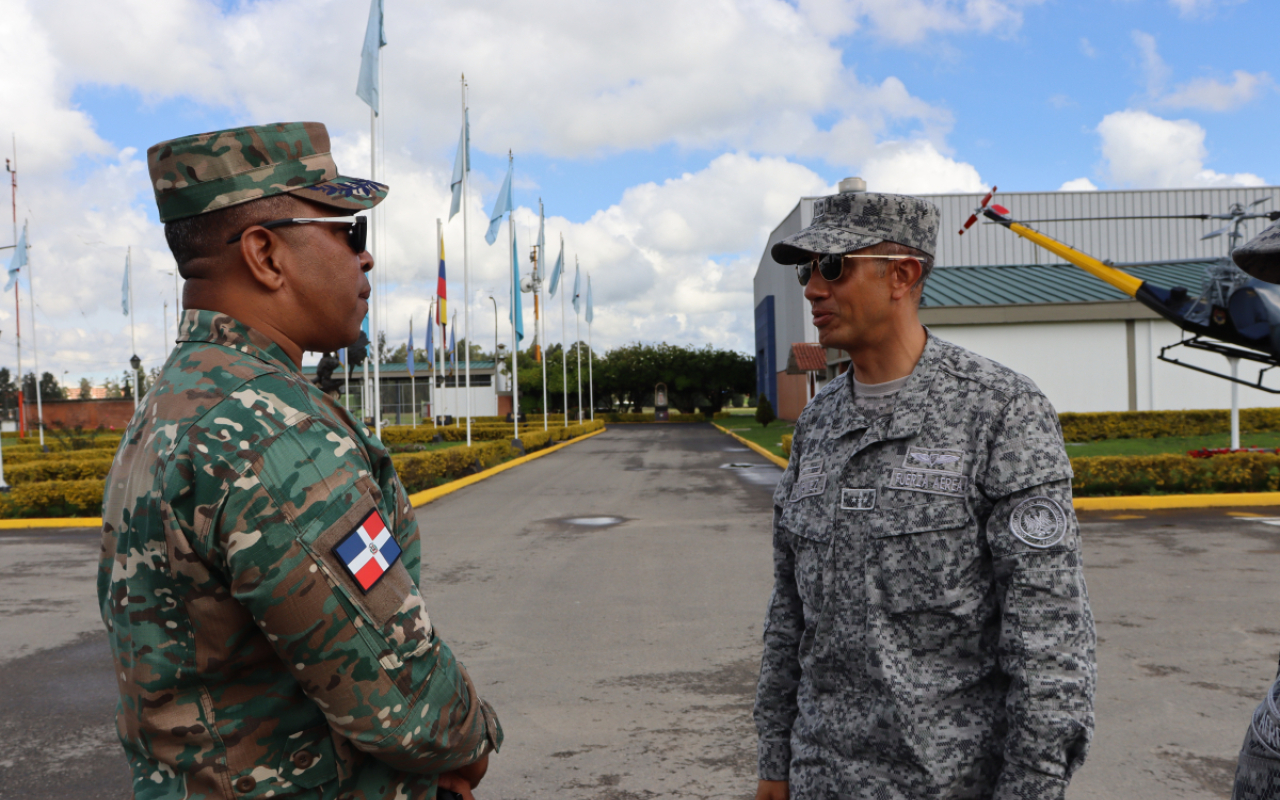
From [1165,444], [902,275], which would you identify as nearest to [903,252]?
[902,275]

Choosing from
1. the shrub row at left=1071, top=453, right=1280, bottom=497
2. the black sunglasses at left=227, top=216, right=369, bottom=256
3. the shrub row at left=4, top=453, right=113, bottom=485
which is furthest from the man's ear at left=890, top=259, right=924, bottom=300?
the shrub row at left=4, top=453, right=113, bottom=485

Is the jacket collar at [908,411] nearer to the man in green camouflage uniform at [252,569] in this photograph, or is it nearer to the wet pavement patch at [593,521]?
the man in green camouflage uniform at [252,569]

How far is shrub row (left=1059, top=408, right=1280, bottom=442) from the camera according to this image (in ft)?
78.3

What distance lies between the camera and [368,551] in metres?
1.33

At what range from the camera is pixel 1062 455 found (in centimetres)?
179

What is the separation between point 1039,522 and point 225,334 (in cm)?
157

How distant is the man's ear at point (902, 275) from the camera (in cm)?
207

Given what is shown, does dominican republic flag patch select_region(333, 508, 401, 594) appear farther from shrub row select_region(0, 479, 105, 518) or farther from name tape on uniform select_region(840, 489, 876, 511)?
shrub row select_region(0, 479, 105, 518)

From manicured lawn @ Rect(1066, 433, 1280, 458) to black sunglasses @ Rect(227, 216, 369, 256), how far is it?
59.4ft

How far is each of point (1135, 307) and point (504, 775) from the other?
26852mm

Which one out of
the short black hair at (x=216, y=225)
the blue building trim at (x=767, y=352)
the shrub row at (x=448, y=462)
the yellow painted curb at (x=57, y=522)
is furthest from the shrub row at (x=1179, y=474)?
the blue building trim at (x=767, y=352)

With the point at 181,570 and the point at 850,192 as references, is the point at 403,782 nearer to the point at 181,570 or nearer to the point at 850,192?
the point at 181,570

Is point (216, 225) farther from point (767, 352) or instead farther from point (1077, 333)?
point (767, 352)

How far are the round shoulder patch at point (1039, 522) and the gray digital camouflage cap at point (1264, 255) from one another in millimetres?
559
